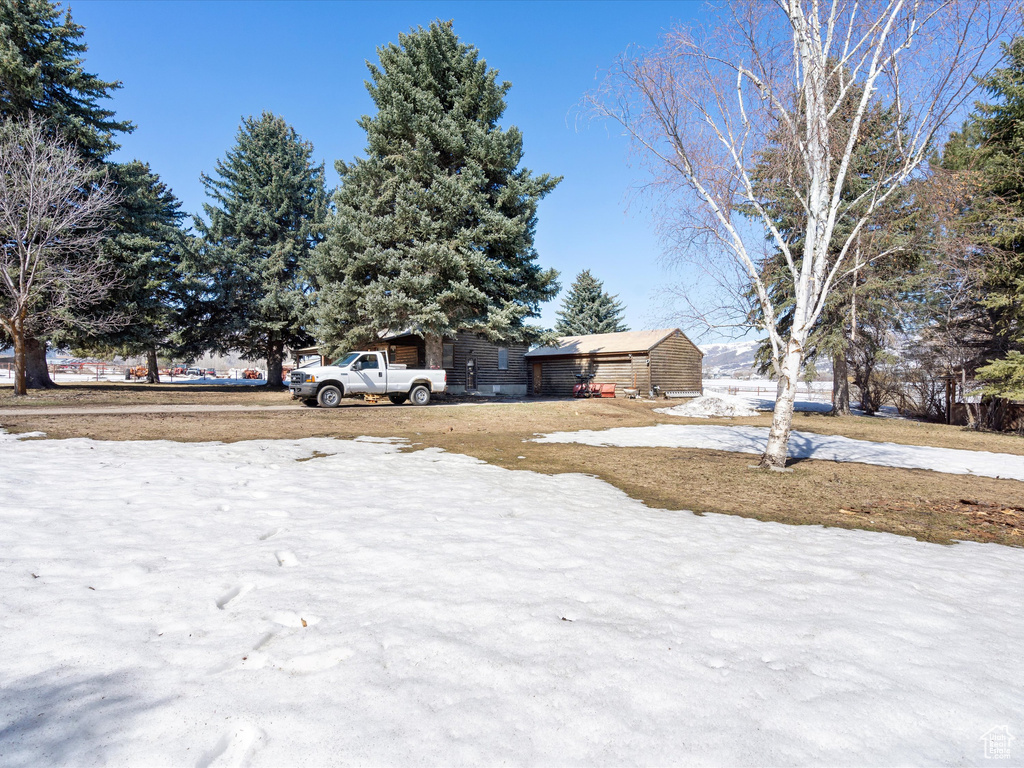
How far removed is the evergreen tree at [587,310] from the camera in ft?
159

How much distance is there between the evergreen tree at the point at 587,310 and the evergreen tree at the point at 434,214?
24485mm

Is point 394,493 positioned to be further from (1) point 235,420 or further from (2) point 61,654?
(1) point 235,420

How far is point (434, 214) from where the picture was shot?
74.3 ft

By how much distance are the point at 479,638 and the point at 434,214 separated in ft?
73.2

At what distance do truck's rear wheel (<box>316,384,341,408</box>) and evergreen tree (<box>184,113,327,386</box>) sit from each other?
13.4m

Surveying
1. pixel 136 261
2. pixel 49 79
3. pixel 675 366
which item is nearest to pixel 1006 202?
pixel 675 366

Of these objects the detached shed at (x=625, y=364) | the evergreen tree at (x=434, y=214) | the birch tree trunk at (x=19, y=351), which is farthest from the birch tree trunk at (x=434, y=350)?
the birch tree trunk at (x=19, y=351)

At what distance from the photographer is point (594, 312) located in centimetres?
4859

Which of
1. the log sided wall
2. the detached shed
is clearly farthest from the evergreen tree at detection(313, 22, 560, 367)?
the detached shed

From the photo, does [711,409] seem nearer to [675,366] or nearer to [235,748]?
[675,366]

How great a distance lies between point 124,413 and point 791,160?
1786cm

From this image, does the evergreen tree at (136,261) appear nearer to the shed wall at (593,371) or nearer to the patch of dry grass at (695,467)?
the patch of dry grass at (695,467)

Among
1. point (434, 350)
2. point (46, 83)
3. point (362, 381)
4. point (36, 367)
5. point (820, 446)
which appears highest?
point (46, 83)

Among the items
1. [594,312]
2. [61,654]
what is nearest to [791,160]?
[61,654]
